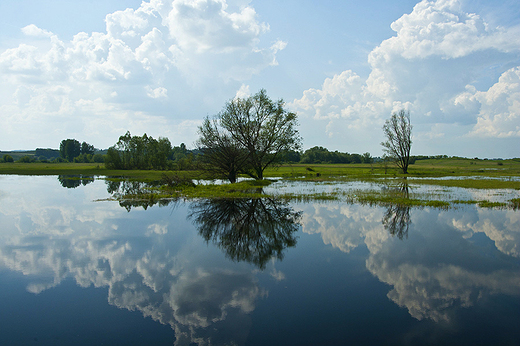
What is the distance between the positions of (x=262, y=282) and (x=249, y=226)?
6724mm

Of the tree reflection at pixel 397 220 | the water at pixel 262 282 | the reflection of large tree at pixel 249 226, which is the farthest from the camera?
the tree reflection at pixel 397 220

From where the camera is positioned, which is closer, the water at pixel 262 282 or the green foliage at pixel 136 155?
the water at pixel 262 282

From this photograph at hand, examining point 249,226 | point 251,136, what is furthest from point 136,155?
point 249,226

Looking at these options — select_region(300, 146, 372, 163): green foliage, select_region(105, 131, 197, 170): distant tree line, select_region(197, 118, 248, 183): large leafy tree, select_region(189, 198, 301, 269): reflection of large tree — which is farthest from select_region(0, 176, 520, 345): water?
select_region(300, 146, 372, 163): green foliage

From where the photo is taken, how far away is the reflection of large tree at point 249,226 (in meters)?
11.3

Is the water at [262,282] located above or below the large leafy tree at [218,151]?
below

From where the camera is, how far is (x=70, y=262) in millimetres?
10281

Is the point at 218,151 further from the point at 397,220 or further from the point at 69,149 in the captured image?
the point at 69,149

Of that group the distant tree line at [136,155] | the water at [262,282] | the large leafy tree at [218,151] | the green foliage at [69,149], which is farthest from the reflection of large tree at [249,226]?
the green foliage at [69,149]

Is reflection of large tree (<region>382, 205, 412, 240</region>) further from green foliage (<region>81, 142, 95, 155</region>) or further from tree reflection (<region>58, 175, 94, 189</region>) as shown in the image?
green foliage (<region>81, 142, 95, 155</region>)

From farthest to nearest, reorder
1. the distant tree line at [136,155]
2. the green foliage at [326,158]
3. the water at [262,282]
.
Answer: the green foliage at [326,158]
the distant tree line at [136,155]
the water at [262,282]

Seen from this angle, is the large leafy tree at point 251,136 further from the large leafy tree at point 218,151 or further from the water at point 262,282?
the water at point 262,282

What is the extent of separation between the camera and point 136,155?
9475 centimetres

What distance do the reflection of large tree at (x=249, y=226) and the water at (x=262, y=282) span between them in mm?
110
